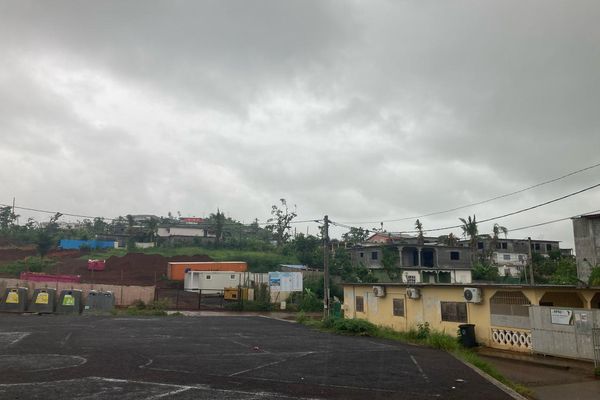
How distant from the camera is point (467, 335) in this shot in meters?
19.2

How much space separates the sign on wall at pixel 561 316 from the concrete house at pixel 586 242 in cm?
1177

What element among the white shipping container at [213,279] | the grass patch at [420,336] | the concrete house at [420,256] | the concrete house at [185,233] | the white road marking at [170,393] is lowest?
the grass patch at [420,336]

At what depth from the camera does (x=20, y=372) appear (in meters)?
10.7

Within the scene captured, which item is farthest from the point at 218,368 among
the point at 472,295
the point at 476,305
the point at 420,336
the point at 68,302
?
the point at 68,302

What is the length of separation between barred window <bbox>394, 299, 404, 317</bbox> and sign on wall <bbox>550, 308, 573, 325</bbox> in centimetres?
863

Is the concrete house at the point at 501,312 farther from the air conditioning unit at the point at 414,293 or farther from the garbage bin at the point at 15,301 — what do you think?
the garbage bin at the point at 15,301

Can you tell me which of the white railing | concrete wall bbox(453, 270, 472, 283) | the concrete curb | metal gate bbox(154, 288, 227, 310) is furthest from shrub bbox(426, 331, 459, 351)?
concrete wall bbox(453, 270, 472, 283)

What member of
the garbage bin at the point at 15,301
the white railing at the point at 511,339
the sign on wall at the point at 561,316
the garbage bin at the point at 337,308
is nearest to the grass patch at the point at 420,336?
the white railing at the point at 511,339

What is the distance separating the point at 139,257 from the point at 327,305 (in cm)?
4011

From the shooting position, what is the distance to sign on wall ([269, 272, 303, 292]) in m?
40.2

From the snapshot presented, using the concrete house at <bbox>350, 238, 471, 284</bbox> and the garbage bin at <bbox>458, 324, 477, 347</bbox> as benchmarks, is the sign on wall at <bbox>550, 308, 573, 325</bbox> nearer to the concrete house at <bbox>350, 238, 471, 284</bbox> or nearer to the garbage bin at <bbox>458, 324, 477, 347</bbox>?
the garbage bin at <bbox>458, 324, 477, 347</bbox>

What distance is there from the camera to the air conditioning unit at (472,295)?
19.5 metres

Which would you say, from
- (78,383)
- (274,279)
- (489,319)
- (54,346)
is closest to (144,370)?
(78,383)

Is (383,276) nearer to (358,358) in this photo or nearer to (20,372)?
(358,358)
